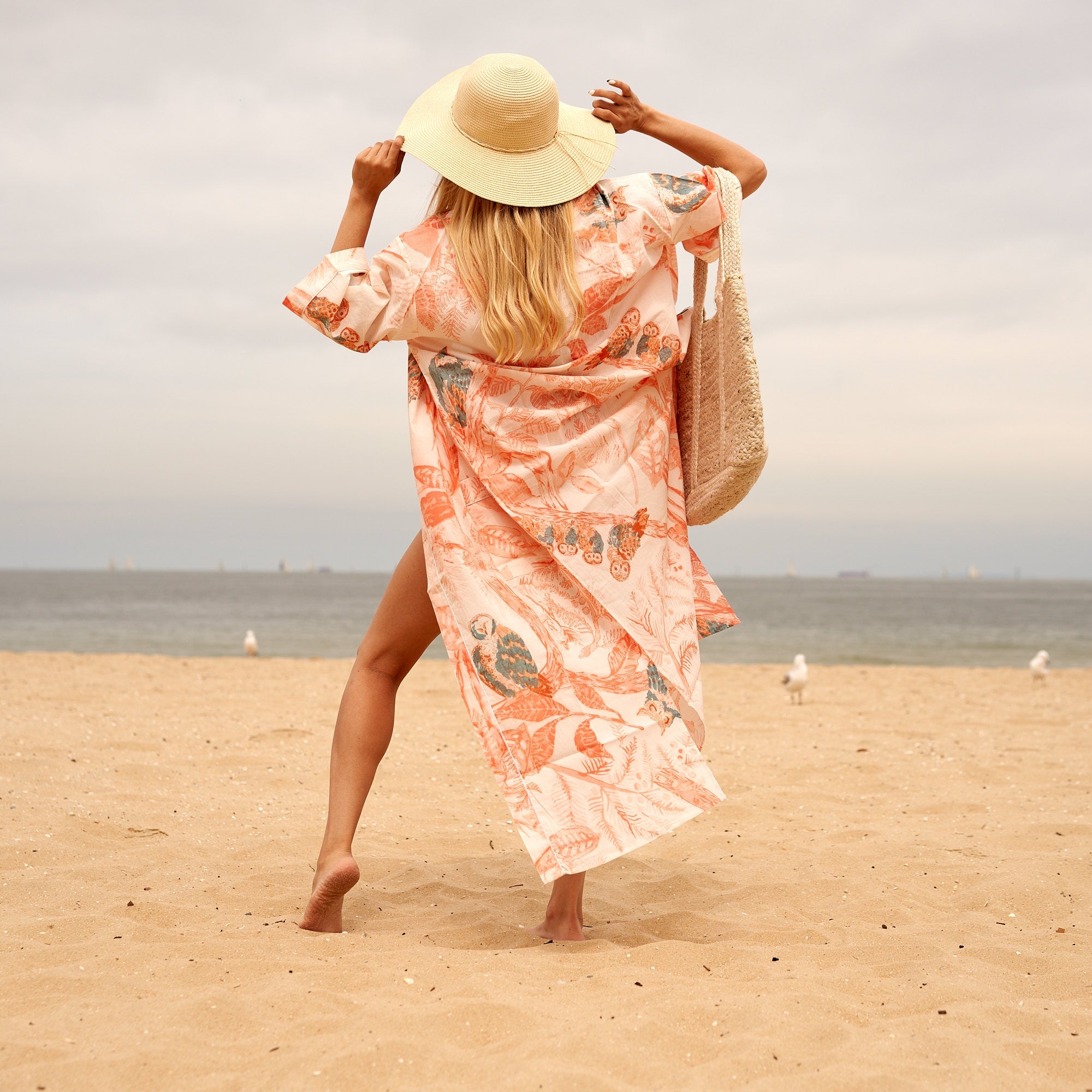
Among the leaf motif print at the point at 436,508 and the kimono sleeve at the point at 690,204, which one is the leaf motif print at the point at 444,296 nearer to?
the leaf motif print at the point at 436,508

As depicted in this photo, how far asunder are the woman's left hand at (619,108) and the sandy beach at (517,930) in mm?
2173

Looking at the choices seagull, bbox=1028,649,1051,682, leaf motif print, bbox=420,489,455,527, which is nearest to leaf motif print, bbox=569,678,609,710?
leaf motif print, bbox=420,489,455,527

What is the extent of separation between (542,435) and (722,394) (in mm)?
509

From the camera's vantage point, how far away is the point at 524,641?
7.43 feet

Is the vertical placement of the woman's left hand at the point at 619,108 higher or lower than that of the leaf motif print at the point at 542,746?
higher

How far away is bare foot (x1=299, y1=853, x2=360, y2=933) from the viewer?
237cm

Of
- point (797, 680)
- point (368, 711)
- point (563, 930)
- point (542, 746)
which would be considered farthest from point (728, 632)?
point (542, 746)

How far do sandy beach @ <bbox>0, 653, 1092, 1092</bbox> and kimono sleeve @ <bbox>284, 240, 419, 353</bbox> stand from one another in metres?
1.51

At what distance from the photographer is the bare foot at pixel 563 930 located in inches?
99.2

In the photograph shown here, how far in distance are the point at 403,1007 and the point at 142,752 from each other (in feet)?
11.8

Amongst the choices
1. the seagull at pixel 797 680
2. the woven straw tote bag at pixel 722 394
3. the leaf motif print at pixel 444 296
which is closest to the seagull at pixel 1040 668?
the seagull at pixel 797 680

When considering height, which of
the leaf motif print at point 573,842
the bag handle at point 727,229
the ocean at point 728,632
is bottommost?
the ocean at point 728,632

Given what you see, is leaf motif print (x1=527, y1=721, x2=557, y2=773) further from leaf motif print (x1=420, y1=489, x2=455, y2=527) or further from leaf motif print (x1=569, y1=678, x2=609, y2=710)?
leaf motif print (x1=420, y1=489, x2=455, y2=527)

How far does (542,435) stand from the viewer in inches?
92.7
